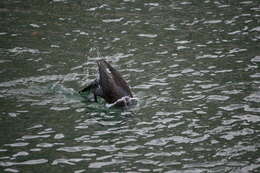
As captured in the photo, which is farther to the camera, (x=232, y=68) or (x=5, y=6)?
(x=5, y=6)

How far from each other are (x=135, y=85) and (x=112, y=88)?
3.32ft

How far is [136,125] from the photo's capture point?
36.2 ft

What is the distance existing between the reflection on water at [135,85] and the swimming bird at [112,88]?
242 mm

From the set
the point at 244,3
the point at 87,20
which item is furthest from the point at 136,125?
the point at 244,3

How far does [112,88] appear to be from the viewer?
39.4ft

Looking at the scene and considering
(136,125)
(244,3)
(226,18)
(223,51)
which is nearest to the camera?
(136,125)

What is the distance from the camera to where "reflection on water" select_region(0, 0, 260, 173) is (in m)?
9.85

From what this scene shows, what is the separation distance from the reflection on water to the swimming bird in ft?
0.79

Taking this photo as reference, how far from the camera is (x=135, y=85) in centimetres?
1288

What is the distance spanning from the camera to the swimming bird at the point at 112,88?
469 inches

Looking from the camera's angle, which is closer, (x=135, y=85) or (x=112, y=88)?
(x=112, y=88)

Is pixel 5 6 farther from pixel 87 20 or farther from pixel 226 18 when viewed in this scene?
pixel 226 18

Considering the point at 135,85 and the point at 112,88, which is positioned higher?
the point at 112,88

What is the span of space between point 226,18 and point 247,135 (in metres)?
6.54
